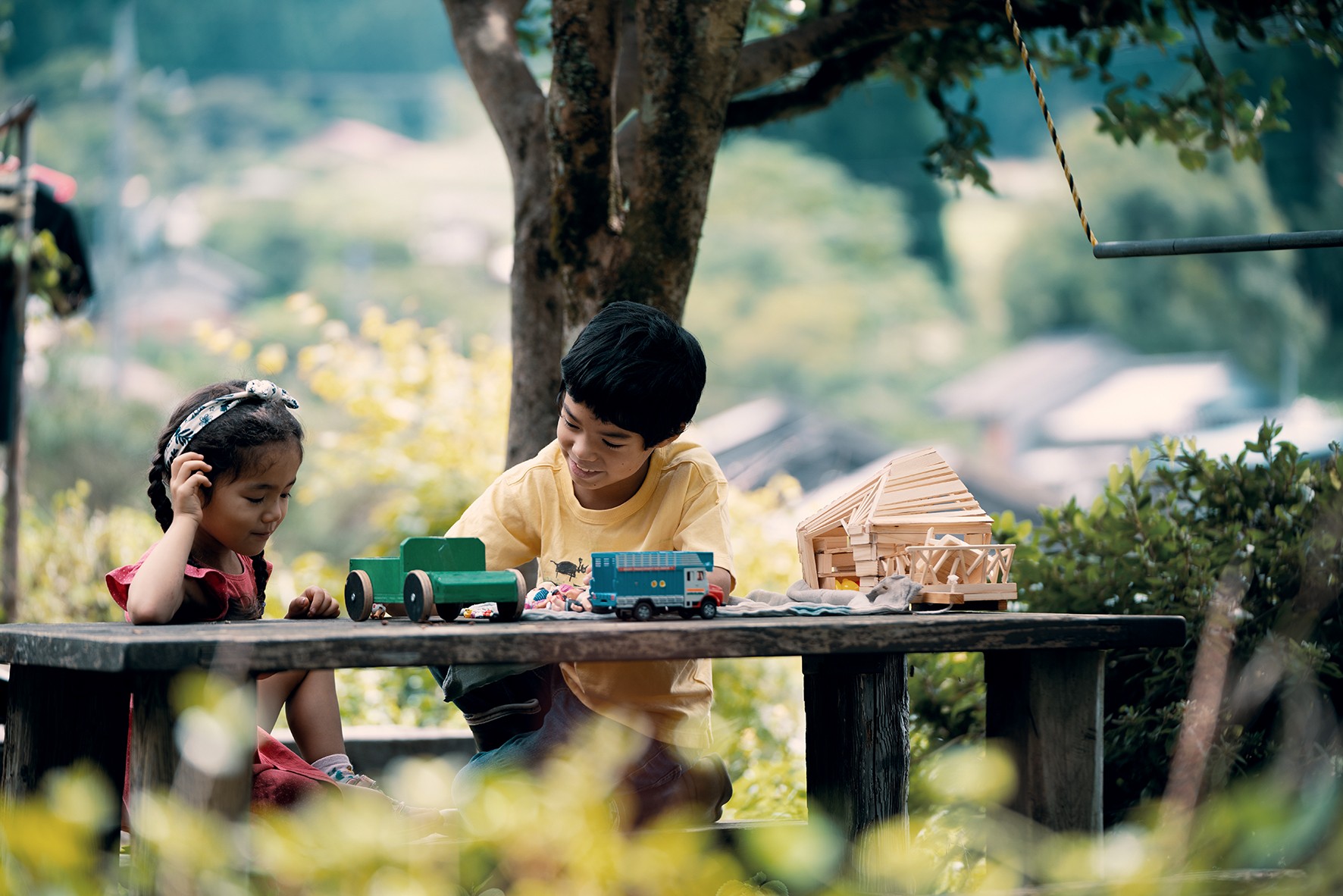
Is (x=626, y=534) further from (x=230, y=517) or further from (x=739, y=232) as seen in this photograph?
(x=739, y=232)

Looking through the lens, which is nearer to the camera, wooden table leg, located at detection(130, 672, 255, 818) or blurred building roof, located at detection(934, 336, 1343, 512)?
wooden table leg, located at detection(130, 672, 255, 818)

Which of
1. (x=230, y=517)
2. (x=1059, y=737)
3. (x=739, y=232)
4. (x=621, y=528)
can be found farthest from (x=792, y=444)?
(x=1059, y=737)

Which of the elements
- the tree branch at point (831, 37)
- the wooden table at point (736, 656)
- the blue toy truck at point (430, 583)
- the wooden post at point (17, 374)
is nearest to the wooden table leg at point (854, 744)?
the wooden table at point (736, 656)

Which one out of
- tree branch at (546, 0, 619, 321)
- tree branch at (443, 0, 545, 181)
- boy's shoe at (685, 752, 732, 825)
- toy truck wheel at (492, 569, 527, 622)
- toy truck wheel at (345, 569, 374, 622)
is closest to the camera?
toy truck wheel at (492, 569, 527, 622)

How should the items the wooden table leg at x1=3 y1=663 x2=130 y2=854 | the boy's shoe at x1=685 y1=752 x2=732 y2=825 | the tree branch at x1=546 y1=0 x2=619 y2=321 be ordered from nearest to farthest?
the wooden table leg at x1=3 y1=663 x2=130 y2=854 < the boy's shoe at x1=685 y1=752 x2=732 y2=825 < the tree branch at x1=546 y1=0 x2=619 y2=321

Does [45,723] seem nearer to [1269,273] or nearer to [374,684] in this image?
[374,684]

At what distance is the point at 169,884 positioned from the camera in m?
1.48

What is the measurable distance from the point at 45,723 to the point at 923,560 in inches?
56.3

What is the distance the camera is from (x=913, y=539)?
2523mm

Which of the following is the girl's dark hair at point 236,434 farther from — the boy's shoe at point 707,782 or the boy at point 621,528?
the boy's shoe at point 707,782

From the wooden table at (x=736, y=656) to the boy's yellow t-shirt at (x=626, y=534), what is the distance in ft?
0.88

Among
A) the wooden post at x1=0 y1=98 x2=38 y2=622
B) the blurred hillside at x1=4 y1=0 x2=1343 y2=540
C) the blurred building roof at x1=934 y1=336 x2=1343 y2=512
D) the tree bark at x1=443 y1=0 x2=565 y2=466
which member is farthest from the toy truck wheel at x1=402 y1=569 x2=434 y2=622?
the blurred building roof at x1=934 y1=336 x2=1343 y2=512

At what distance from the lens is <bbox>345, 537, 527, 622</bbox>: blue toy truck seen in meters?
2.03

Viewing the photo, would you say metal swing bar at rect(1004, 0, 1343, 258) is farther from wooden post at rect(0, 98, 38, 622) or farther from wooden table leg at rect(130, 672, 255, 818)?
wooden post at rect(0, 98, 38, 622)
